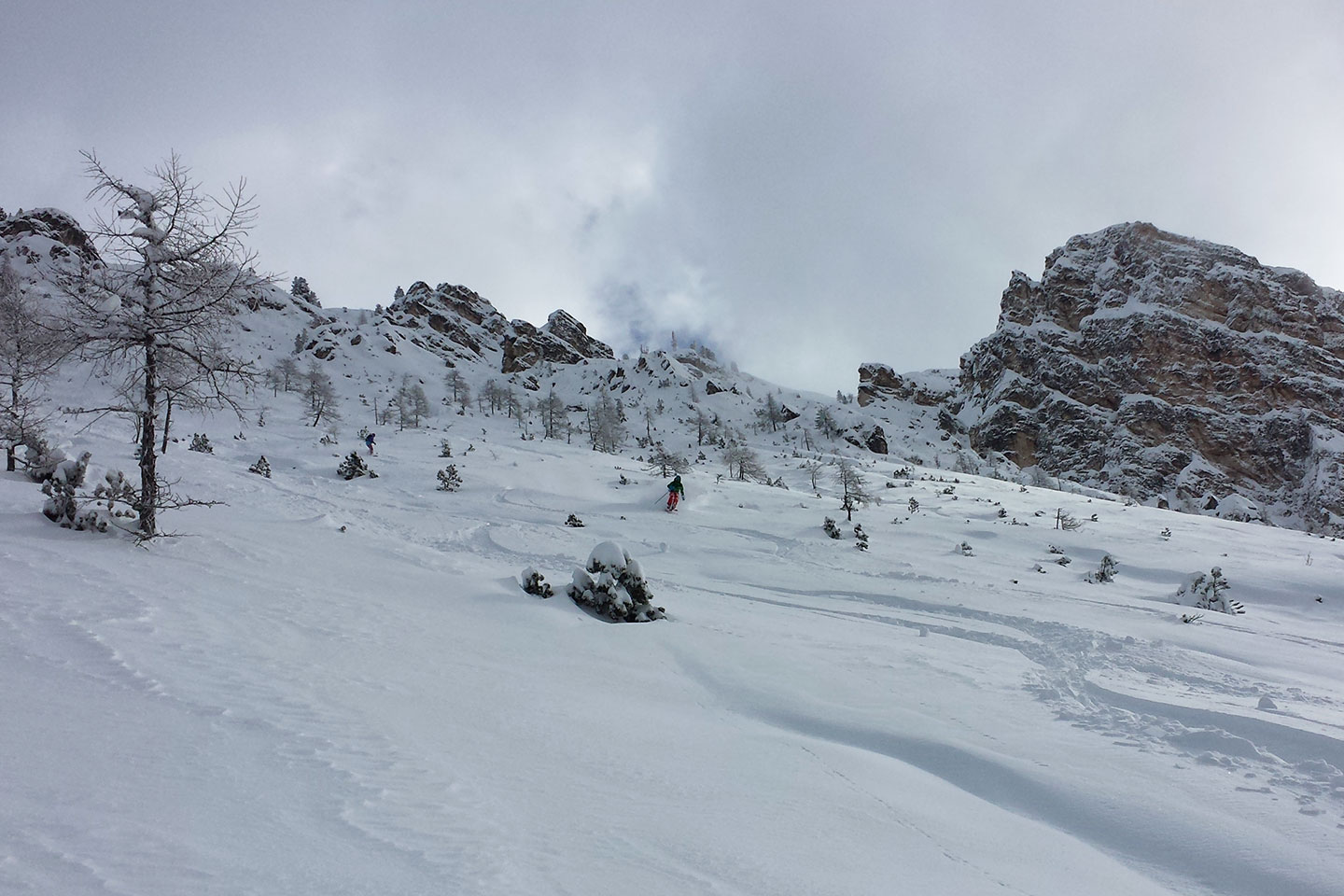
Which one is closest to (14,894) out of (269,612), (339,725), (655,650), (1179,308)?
(339,725)

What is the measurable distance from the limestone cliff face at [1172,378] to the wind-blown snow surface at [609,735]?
→ 100502 mm

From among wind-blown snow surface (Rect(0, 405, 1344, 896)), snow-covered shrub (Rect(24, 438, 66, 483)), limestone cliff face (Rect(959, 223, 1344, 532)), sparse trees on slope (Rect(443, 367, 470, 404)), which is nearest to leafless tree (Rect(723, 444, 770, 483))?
wind-blown snow surface (Rect(0, 405, 1344, 896))

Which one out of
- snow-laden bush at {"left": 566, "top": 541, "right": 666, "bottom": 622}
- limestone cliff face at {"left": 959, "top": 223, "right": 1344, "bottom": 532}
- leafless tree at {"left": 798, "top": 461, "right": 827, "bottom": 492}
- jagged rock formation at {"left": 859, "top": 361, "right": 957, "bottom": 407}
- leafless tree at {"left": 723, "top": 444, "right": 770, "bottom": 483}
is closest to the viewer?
snow-laden bush at {"left": 566, "top": 541, "right": 666, "bottom": 622}

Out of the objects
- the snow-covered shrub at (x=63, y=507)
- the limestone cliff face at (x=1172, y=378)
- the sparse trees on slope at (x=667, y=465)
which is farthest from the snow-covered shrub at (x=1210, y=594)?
the limestone cliff face at (x=1172, y=378)

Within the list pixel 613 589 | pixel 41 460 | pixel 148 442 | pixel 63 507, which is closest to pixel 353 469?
pixel 41 460

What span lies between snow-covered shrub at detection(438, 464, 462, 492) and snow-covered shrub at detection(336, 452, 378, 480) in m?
2.77

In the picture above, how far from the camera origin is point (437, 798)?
8.19 ft

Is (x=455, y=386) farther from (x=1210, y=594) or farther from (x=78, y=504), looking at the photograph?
(x=1210, y=594)

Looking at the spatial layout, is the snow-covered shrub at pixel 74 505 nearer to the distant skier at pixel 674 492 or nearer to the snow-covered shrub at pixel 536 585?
the snow-covered shrub at pixel 536 585

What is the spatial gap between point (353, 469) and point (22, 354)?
1201 centimetres

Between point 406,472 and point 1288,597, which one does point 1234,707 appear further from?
point 406,472

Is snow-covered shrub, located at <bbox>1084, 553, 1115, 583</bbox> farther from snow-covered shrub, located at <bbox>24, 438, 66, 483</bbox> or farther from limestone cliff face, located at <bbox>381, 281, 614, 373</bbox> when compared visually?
limestone cliff face, located at <bbox>381, 281, 614, 373</bbox>

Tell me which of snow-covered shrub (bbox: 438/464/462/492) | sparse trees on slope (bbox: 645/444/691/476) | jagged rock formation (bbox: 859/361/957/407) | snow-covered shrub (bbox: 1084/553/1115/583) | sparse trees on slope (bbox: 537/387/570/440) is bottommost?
snow-covered shrub (bbox: 1084/553/1115/583)

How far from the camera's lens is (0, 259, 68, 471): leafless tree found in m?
6.75
